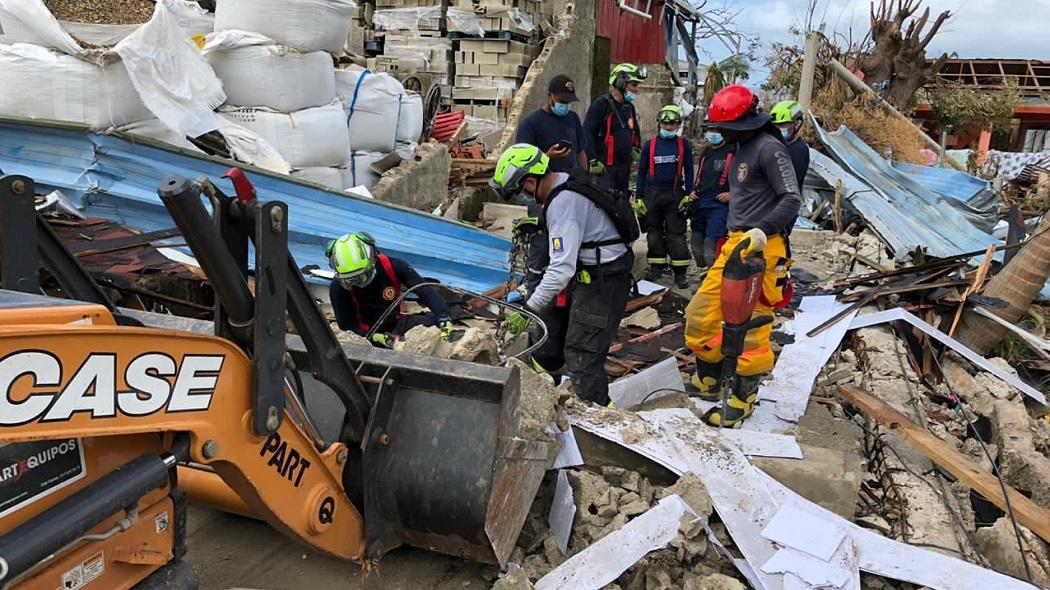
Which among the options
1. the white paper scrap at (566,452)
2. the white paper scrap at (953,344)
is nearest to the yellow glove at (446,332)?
the white paper scrap at (566,452)

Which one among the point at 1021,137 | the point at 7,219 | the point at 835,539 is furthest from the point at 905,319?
the point at 1021,137

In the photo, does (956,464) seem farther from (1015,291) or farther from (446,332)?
(1015,291)

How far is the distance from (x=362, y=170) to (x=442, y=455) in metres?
5.85

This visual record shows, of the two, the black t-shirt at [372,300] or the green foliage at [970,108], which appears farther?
the green foliage at [970,108]

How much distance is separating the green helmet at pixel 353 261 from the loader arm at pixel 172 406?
6.37 feet

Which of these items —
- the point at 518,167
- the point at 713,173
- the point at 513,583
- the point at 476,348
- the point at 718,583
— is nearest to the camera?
the point at 513,583

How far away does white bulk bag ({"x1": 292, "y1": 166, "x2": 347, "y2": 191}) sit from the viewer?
710 cm

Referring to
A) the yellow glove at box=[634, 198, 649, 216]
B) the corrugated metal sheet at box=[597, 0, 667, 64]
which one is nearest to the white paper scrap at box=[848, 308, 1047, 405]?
the yellow glove at box=[634, 198, 649, 216]

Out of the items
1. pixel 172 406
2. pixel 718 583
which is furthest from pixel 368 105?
pixel 172 406

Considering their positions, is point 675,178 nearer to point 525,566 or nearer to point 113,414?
point 525,566

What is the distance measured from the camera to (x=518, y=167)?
12.9 feet

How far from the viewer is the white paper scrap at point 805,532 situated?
118 inches

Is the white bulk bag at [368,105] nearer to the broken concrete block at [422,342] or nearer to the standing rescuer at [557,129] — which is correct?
the standing rescuer at [557,129]

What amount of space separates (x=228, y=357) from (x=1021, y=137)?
92.0 ft
